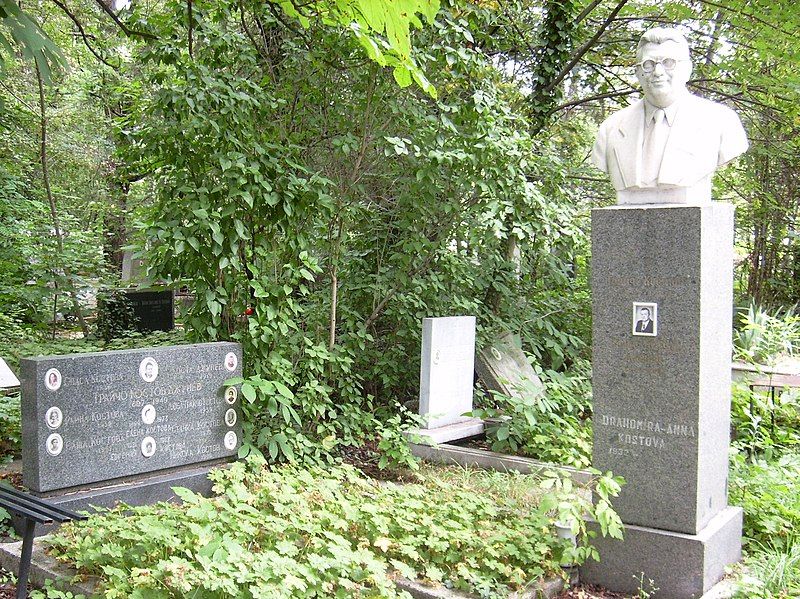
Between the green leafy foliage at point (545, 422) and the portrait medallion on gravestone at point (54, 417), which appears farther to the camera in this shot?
the green leafy foliage at point (545, 422)

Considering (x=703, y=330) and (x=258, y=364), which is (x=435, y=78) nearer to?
(x=258, y=364)

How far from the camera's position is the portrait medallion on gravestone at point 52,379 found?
Answer: 5137 millimetres

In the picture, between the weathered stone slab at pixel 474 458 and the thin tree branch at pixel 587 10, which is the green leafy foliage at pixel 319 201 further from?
the thin tree branch at pixel 587 10

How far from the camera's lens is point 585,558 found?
14.5 ft

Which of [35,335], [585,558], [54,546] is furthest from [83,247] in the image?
[585,558]

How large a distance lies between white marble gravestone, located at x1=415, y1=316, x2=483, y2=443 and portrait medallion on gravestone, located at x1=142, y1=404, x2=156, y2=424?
238 cm

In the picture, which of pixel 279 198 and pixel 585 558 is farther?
pixel 279 198

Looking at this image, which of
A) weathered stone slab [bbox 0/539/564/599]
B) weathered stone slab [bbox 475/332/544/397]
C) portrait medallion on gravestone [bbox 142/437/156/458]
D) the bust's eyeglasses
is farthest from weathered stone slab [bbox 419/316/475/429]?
the bust's eyeglasses

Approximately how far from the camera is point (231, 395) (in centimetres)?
618

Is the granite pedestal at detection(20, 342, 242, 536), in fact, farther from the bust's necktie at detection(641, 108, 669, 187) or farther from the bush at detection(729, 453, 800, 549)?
the bush at detection(729, 453, 800, 549)

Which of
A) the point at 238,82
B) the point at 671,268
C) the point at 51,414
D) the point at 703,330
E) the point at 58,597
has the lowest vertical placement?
the point at 58,597

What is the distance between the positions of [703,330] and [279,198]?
3458mm

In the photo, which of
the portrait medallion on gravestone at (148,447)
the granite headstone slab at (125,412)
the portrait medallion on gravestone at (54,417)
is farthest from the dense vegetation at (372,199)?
the portrait medallion on gravestone at (54,417)

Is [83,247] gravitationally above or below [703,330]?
above
